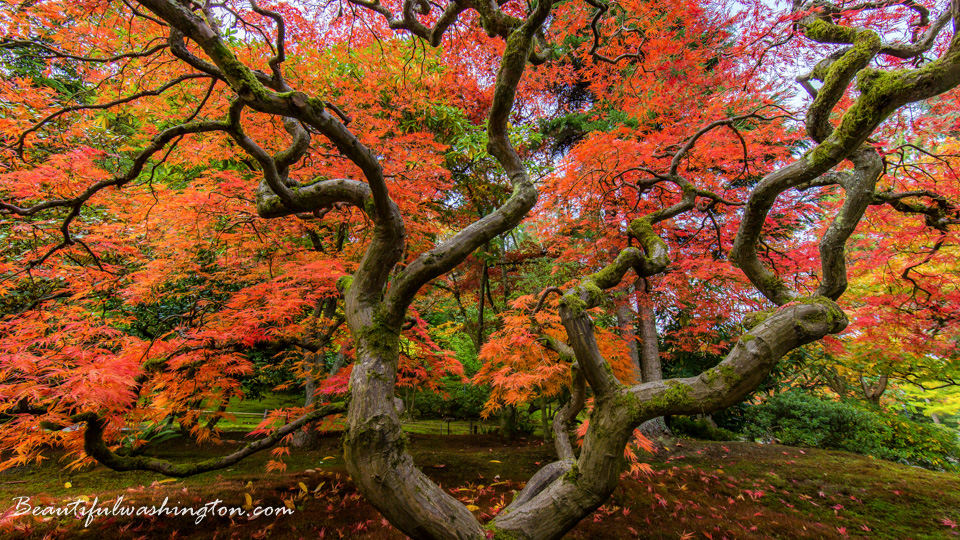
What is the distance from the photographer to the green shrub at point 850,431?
21.4 ft

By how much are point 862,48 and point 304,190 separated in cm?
412

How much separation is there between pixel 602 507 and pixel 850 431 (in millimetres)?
7354

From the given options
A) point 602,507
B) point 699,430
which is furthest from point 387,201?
point 699,430

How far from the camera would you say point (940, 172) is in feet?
14.3

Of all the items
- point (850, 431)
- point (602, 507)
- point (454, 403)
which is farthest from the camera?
point (454, 403)

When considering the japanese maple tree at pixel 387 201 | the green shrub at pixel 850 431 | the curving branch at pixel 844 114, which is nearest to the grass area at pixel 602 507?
the japanese maple tree at pixel 387 201

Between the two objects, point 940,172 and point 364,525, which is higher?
point 940,172

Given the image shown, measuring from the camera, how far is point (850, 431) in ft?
23.3

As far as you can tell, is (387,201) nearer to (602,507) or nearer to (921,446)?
(602,507)

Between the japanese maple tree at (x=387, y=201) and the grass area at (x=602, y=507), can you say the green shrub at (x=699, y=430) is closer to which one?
the grass area at (x=602, y=507)

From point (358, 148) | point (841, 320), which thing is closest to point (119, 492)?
point (358, 148)

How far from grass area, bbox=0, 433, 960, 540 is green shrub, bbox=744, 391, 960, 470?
60.6 inches

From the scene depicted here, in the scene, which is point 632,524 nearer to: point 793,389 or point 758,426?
point 758,426

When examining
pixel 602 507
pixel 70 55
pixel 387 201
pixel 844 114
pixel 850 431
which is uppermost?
pixel 70 55
